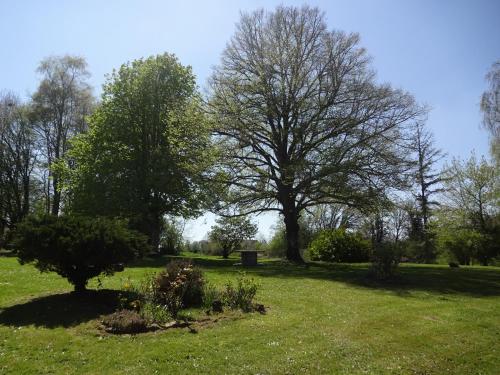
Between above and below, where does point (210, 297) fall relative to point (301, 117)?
below

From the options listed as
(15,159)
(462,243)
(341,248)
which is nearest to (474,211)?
(462,243)

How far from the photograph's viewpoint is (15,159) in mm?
41094

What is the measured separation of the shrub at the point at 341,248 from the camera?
28953 mm

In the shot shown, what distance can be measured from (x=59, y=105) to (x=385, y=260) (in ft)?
110

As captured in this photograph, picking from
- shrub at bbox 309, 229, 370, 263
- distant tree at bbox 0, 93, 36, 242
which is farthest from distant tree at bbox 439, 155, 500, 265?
distant tree at bbox 0, 93, 36, 242

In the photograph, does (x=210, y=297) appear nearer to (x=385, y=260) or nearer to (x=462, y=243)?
(x=385, y=260)

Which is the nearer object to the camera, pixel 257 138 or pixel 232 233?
pixel 257 138

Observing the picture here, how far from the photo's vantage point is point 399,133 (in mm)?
23812

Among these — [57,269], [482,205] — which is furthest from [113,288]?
[482,205]

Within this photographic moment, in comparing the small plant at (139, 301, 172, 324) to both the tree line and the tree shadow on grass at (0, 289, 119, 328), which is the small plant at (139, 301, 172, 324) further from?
the tree line

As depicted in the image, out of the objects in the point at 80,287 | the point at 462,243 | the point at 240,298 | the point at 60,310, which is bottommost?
the point at 60,310

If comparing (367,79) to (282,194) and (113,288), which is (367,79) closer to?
(282,194)

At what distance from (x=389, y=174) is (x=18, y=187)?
121ft

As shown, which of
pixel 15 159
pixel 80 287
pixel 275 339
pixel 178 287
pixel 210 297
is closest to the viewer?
pixel 275 339
